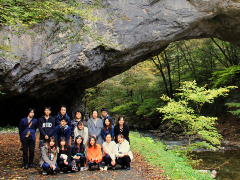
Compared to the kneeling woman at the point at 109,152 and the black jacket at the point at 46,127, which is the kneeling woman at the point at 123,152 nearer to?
the kneeling woman at the point at 109,152

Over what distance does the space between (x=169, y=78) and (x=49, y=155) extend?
15772 millimetres

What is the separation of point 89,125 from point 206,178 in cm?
360

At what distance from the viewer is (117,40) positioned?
395 inches

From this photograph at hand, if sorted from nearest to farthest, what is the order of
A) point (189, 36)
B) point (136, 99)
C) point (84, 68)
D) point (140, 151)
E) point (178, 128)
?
point (140, 151)
point (84, 68)
point (189, 36)
point (178, 128)
point (136, 99)

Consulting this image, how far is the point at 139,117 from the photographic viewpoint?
72.8ft

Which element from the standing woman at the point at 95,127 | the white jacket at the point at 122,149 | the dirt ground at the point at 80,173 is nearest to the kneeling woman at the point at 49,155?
the dirt ground at the point at 80,173

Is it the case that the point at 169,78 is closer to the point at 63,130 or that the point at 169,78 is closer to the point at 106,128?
the point at 106,128

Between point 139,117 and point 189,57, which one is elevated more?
point 189,57

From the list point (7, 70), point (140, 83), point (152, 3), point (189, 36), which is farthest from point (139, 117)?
point (7, 70)

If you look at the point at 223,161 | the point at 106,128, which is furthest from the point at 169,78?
the point at 106,128

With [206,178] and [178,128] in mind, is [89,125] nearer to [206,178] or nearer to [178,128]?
[206,178]

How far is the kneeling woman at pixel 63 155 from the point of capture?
5.16 meters

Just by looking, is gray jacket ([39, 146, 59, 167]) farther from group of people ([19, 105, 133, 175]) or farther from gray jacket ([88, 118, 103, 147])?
gray jacket ([88, 118, 103, 147])

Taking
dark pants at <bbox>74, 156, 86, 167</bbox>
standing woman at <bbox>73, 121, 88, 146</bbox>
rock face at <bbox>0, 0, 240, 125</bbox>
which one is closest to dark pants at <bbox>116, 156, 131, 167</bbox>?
dark pants at <bbox>74, 156, 86, 167</bbox>
